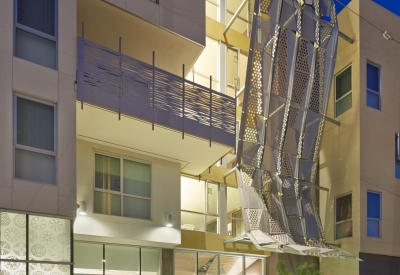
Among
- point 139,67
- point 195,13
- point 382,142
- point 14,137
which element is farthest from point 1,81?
point 382,142

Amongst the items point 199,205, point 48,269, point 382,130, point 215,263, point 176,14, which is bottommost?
point 215,263

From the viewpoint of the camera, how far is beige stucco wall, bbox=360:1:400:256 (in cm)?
2298

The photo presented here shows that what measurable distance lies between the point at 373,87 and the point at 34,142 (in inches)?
647

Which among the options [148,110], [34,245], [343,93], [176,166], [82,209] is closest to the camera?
[34,245]

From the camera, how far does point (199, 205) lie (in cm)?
2328

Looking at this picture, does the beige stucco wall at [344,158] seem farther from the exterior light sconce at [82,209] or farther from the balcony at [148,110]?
the exterior light sconce at [82,209]

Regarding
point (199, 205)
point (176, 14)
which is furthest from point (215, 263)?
point (176, 14)

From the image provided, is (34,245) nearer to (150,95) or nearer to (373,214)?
(150,95)

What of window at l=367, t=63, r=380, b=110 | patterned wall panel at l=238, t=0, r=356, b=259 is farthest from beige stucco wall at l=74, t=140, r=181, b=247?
window at l=367, t=63, r=380, b=110

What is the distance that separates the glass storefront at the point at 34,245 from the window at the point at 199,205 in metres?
9.75

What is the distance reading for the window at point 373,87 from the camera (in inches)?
955

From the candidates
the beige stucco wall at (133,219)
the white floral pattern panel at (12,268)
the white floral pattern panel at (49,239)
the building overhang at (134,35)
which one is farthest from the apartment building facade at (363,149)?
the white floral pattern panel at (12,268)

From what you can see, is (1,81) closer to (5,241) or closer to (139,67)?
(5,241)

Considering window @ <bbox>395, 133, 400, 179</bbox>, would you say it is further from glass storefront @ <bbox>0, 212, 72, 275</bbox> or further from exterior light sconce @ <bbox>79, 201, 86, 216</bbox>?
glass storefront @ <bbox>0, 212, 72, 275</bbox>
